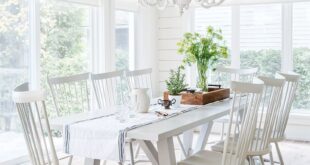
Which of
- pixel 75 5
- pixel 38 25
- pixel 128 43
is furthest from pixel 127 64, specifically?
pixel 38 25

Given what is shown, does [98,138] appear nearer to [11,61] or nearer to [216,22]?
[11,61]

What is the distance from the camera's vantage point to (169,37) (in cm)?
599

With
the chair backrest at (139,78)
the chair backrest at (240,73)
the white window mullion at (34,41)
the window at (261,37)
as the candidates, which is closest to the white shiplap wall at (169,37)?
the window at (261,37)

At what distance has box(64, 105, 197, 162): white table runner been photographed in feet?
7.22

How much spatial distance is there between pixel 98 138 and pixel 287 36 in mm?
3900

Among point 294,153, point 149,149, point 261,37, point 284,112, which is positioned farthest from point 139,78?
point 261,37

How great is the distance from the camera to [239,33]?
5.66m

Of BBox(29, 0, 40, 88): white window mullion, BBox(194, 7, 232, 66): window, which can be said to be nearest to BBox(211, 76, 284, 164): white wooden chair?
BBox(29, 0, 40, 88): white window mullion

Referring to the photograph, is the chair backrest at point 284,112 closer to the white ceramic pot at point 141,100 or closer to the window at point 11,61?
the white ceramic pot at point 141,100

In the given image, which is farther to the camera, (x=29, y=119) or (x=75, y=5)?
(x=75, y=5)

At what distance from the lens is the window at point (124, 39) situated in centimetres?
554

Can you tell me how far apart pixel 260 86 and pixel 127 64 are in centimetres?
366

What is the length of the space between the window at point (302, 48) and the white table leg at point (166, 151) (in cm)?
360

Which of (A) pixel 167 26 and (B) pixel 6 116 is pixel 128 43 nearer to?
(A) pixel 167 26
